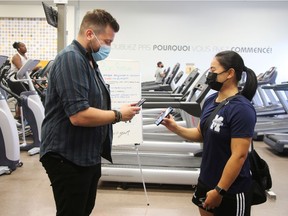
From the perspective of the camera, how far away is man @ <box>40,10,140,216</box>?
146 centimetres

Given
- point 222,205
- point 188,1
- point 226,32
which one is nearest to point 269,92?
point 226,32

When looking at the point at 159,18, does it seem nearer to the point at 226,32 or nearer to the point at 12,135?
the point at 226,32

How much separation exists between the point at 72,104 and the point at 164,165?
2.71 m

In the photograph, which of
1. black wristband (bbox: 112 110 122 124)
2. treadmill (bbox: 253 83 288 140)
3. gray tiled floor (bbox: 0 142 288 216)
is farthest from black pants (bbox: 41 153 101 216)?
treadmill (bbox: 253 83 288 140)

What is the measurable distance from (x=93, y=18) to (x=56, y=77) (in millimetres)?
357

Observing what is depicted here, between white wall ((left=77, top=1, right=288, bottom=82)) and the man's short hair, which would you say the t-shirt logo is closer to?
the man's short hair

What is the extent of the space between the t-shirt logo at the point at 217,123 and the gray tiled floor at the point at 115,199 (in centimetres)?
177

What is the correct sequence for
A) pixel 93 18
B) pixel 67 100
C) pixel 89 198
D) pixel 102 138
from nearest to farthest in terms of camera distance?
pixel 67 100 < pixel 93 18 < pixel 102 138 < pixel 89 198

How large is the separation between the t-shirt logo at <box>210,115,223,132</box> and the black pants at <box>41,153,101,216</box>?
0.69 meters

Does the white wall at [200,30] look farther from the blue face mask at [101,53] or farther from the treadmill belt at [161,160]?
the blue face mask at [101,53]

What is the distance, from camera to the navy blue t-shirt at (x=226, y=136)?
5.20ft

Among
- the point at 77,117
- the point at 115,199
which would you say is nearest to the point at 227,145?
the point at 77,117

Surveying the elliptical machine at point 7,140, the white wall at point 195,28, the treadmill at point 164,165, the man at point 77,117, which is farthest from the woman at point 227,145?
the white wall at point 195,28

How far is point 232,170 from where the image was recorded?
1.58m
